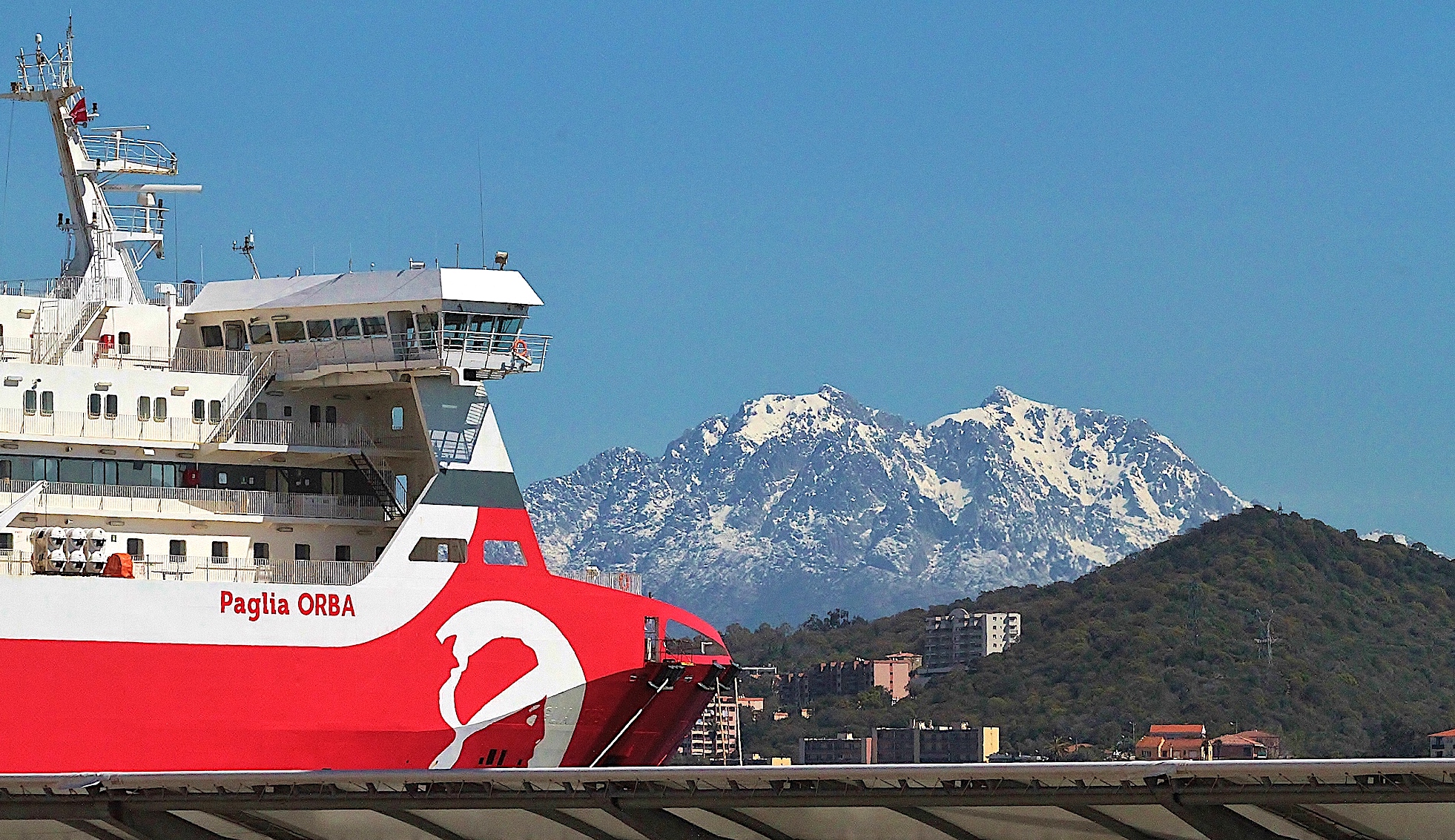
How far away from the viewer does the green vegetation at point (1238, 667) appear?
545ft

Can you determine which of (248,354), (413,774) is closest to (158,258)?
(248,354)

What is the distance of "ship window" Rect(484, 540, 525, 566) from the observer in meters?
40.8

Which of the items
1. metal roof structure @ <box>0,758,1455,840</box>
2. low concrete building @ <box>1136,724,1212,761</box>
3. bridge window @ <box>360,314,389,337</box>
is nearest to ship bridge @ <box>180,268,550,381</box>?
bridge window @ <box>360,314,389,337</box>

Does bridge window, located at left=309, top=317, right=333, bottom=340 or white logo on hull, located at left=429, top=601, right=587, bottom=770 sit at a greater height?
bridge window, located at left=309, top=317, right=333, bottom=340

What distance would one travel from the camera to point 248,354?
42.2m

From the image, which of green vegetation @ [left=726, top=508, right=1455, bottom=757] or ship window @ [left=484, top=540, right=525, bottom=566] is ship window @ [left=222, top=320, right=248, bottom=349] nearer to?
ship window @ [left=484, top=540, right=525, bottom=566]

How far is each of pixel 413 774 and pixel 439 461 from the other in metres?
23.5

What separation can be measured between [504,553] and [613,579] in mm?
3383

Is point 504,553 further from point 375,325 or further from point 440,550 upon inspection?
point 375,325

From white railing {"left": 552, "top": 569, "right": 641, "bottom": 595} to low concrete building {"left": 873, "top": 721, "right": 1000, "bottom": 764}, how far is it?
11322 cm

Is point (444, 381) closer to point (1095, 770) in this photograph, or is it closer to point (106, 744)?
point (106, 744)

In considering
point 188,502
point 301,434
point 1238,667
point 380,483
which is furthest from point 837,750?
point 188,502

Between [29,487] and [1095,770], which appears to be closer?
Result: [1095,770]

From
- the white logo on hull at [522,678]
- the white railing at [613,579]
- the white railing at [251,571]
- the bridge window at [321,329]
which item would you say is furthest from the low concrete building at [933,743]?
the white railing at [251,571]
